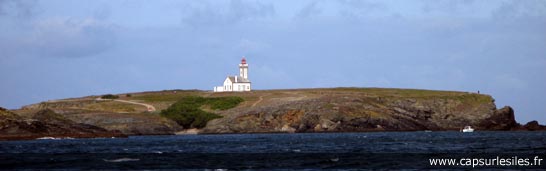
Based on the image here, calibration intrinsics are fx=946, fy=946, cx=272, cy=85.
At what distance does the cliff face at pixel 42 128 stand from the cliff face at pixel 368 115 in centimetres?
2407

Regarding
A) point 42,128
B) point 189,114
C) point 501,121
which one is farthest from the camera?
point 189,114

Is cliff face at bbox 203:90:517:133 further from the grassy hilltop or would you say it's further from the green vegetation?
the green vegetation

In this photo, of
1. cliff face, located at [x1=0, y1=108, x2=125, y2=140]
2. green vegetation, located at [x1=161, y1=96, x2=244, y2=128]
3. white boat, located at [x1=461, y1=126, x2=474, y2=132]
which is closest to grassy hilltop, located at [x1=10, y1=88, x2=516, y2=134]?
green vegetation, located at [x1=161, y1=96, x2=244, y2=128]

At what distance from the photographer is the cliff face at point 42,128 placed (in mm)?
129625

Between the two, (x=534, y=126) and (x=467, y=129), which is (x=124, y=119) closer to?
(x=467, y=129)

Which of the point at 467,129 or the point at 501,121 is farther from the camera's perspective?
the point at 501,121

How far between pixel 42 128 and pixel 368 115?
5288 centimetres

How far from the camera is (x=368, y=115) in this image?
156m

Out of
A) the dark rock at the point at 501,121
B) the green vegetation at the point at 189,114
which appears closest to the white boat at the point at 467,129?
the dark rock at the point at 501,121

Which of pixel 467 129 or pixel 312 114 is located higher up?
pixel 312 114

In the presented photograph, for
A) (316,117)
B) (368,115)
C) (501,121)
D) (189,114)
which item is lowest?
(501,121)

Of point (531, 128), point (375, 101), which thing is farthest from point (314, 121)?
point (531, 128)

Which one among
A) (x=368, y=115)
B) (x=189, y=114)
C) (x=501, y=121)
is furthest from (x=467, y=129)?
(x=189, y=114)

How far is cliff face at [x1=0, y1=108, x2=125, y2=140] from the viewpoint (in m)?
130
